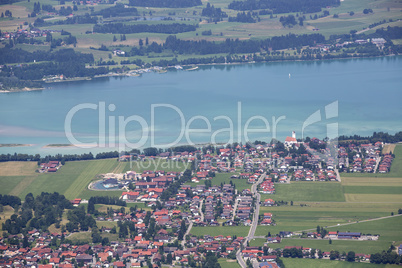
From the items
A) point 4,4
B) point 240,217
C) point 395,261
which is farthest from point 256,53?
point 395,261

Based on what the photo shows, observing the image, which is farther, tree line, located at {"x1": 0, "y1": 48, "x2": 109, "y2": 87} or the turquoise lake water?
tree line, located at {"x1": 0, "y1": 48, "x2": 109, "y2": 87}

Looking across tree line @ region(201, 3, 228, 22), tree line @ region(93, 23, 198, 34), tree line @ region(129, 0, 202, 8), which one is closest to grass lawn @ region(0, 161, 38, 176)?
tree line @ region(93, 23, 198, 34)

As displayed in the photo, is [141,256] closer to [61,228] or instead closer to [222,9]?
[61,228]

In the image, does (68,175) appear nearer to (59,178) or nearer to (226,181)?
(59,178)

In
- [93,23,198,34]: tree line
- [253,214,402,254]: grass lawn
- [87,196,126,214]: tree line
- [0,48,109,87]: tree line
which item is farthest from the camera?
[93,23,198,34]: tree line

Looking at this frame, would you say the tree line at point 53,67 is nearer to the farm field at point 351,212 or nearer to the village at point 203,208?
the village at point 203,208

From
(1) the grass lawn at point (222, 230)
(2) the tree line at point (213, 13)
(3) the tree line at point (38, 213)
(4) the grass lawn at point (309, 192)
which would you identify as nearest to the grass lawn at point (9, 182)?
(3) the tree line at point (38, 213)

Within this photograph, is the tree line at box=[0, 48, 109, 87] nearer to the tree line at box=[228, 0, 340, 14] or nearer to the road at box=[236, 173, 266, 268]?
the tree line at box=[228, 0, 340, 14]
